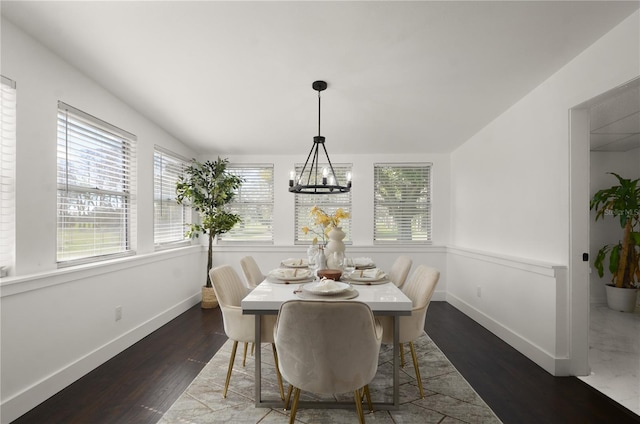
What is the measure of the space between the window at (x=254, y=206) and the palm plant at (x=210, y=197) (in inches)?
19.7

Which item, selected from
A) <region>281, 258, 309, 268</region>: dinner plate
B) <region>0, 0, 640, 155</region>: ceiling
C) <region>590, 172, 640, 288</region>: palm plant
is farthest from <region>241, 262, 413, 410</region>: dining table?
<region>590, 172, 640, 288</region>: palm plant

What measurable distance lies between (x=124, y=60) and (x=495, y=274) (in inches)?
163

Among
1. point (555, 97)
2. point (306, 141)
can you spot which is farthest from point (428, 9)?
point (306, 141)

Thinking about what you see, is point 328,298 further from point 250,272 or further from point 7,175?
point 7,175

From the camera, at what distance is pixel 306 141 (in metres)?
4.57

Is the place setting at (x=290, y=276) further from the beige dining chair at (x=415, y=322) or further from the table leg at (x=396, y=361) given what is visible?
the table leg at (x=396, y=361)

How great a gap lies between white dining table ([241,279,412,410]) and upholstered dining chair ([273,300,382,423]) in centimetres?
32

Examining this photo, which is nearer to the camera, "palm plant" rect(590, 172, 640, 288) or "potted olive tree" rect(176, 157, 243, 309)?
"palm plant" rect(590, 172, 640, 288)

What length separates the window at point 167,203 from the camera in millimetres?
4007

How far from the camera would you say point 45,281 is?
7.39ft

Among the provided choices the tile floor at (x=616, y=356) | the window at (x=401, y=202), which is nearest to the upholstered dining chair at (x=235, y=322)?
the tile floor at (x=616, y=356)

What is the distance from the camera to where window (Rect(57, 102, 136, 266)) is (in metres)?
→ 2.56

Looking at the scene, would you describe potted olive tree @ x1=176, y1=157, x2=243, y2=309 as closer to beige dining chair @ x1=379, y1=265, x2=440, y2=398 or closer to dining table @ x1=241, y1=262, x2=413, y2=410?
dining table @ x1=241, y1=262, x2=413, y2=410

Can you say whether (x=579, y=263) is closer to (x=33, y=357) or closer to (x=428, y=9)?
(x=428, y=9)
